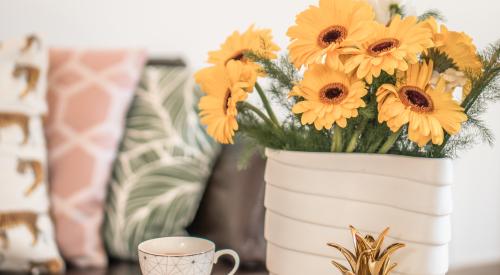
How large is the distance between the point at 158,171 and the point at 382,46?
89 cm

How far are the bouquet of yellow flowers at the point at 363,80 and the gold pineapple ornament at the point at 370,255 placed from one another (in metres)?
0.11

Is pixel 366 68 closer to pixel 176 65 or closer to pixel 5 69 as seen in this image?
pixel 5 69

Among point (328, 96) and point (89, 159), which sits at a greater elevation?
point (328, 96)

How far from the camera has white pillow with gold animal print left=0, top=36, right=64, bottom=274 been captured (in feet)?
4.28

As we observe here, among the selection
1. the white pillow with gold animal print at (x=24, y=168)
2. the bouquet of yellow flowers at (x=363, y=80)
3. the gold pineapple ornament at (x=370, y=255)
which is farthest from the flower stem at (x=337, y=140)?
the white pillow with gold animal print at (x=24, y=168)

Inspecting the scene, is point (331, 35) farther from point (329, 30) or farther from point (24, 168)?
point (24, 168)

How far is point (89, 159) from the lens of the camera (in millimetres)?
1406

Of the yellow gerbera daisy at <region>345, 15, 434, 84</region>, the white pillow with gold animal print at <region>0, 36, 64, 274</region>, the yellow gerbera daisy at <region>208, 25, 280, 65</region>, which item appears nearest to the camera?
the yellow gerbera daisy at <region>345, 15, 434, 84</region>

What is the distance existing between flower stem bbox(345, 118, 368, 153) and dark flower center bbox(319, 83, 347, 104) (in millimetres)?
49

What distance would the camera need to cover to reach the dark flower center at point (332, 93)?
62cm

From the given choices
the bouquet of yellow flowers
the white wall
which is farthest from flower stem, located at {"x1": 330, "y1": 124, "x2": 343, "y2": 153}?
the white wall

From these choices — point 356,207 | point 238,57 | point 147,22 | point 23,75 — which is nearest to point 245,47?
point 238,57

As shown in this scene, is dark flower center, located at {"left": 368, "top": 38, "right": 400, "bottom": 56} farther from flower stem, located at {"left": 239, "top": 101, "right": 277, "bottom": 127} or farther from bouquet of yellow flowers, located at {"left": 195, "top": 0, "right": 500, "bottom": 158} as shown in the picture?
flower stem, located at {"left": 239, "top": 101, "right": 277, "bottom": 127}

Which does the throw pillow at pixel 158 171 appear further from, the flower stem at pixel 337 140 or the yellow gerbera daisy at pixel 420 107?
the yellow gerbera daisy at pixel 420 107
